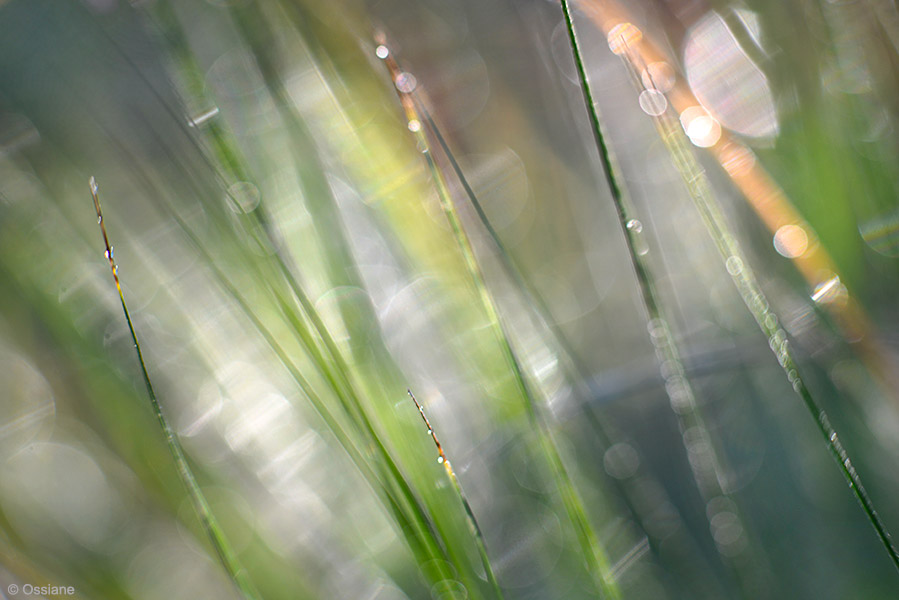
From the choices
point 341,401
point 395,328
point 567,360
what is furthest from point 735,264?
point 395,328

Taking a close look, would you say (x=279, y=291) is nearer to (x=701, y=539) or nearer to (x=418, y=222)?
(x=418, y=222)

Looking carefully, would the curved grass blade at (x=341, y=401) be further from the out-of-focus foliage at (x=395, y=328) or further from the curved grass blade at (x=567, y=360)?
the curved grass blade at (x=567, y=360)

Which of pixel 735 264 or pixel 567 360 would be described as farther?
pixel 567 360

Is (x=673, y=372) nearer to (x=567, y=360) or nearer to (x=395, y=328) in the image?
(x=567, y=360)

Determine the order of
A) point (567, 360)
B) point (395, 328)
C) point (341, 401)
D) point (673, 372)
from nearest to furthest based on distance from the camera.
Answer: point (341, 401) → point (673, 372) → point (567, 360) → point (395, 328)

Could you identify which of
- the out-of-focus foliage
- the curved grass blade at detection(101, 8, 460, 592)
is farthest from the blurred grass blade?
the curved grass blade at detection(101, 8, 460, 592)

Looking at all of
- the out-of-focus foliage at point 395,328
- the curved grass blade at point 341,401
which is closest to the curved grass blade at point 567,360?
the out-of-focus foliage at point 395,328

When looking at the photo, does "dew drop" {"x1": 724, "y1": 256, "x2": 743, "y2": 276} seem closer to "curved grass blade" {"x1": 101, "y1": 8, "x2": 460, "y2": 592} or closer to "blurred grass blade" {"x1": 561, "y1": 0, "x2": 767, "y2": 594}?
"blurred grass blade" {"x1": 561, "y1": 0, "x2": 767, "y2": 594}

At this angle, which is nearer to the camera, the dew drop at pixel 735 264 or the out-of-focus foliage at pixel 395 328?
the dew drop at pixel 735 264

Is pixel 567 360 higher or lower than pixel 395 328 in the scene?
lower

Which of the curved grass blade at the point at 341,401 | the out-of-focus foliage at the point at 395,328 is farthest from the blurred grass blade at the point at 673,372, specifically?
the curved grass blade at the point at 341,401
